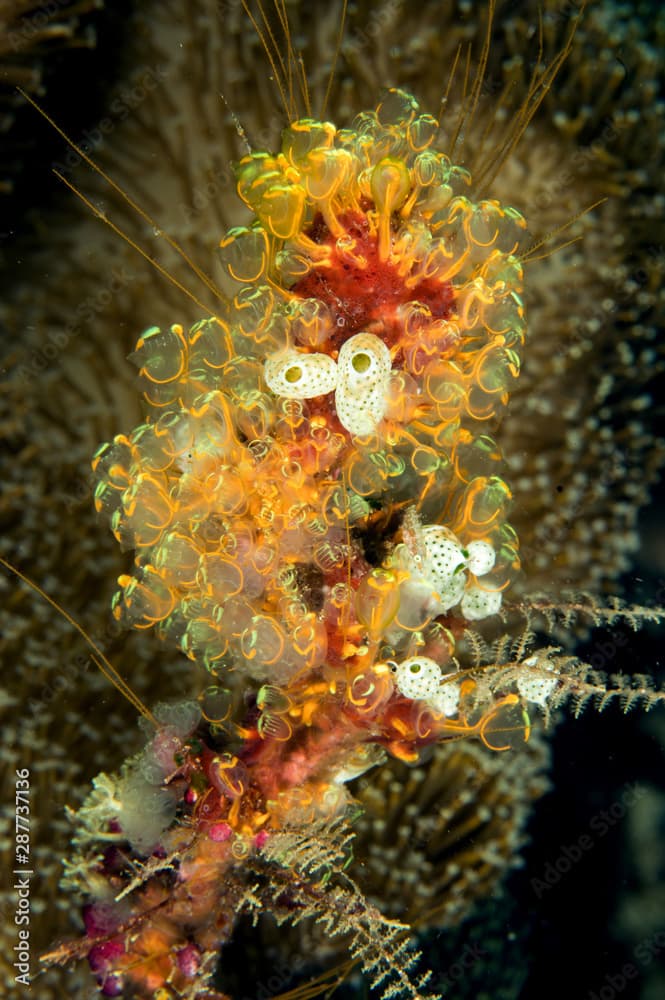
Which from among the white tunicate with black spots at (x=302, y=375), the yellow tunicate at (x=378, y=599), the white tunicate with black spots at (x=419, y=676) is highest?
the white tunicate with black spots at (x=302, y=375)

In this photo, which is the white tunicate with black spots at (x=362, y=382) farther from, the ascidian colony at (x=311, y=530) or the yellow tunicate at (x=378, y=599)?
the yellow tunicate at (x=378, y=599)

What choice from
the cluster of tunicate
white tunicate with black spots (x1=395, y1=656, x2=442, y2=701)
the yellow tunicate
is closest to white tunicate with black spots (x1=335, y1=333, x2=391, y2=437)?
the cluster of tunicate

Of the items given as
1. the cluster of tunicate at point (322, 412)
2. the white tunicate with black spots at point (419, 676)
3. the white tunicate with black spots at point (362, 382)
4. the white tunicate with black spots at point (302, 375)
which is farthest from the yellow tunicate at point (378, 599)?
the white tunicate with black spots at point (302, 375)

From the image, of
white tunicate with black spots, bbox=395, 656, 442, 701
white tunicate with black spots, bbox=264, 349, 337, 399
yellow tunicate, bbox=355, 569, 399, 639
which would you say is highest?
white tunicate with black spots, bbox=264, 349, 337, 399

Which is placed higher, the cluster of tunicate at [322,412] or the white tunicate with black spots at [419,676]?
the cluster of tunicate at [322,412]

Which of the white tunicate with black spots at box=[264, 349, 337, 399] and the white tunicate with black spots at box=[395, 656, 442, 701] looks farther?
the white tunicate with black spots at box=[395, 656, 442, 701]

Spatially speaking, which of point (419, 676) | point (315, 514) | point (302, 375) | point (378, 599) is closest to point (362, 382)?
point (302, 375)

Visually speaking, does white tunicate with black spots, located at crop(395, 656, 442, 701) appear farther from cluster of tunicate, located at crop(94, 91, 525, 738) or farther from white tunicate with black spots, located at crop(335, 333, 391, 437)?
white tunicate with black spots, located at crop(335, 333, 391, 437)

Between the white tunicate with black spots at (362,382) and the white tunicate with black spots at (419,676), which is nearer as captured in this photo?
the white tunicate with black spots at (362,382)
